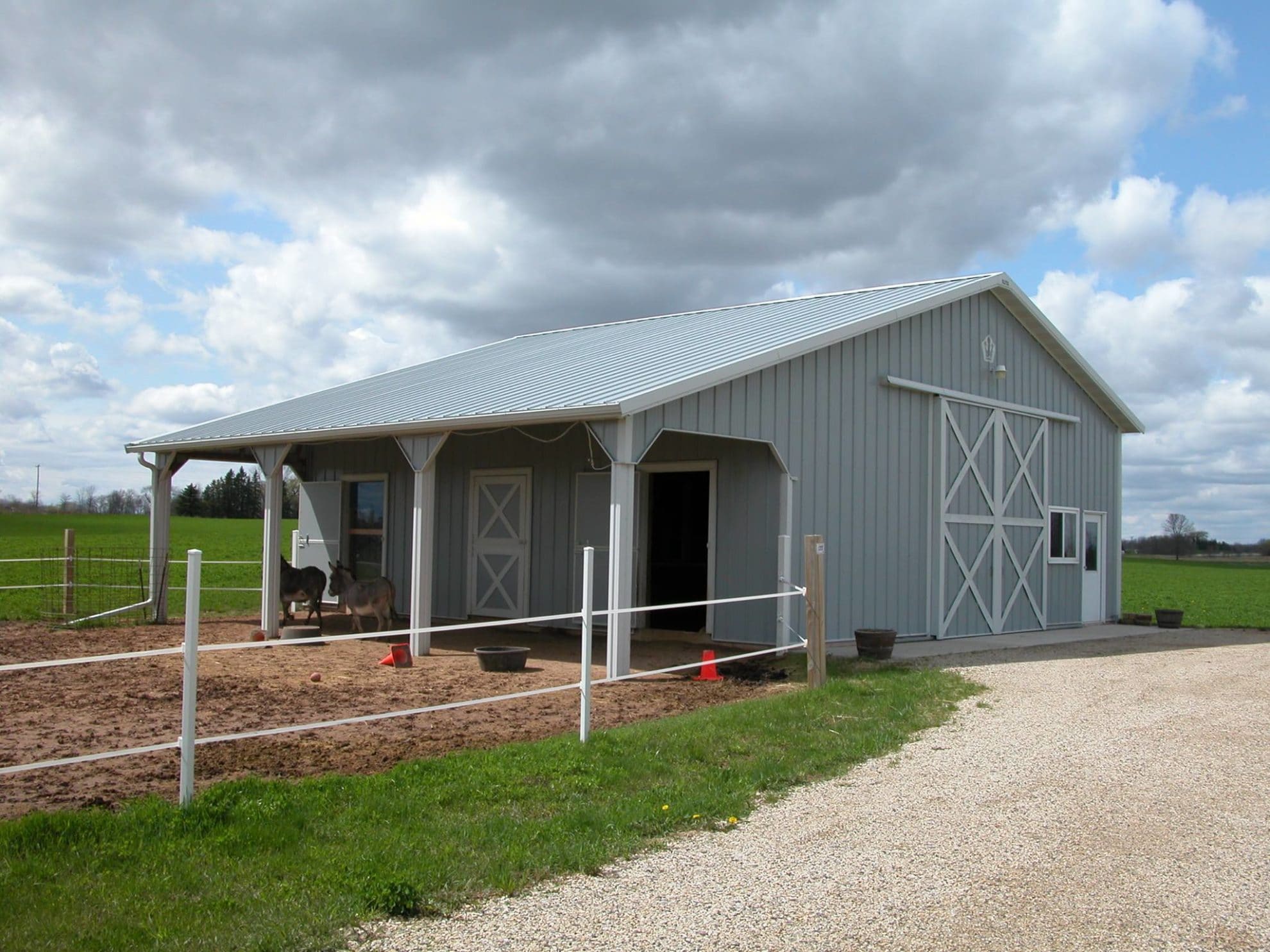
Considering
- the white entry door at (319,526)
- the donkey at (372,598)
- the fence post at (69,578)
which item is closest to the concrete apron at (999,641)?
the donkey at (372,598)

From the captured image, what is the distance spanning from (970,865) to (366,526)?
13.6 meters

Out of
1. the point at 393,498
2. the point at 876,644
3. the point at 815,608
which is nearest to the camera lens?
the point at 815,608

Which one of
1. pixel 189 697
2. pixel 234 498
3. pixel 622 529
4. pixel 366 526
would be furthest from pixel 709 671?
pixel 234 498

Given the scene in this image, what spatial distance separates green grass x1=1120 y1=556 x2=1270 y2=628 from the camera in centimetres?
2078

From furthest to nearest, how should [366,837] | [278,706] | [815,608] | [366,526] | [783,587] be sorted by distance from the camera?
[366,526], [783,587], [815,608], [278,706], [366,837]

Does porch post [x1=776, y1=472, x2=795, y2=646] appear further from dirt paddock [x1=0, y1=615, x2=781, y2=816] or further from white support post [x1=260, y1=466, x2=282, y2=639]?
white support post [x1=260, y1=466, x2=282, y2=639]

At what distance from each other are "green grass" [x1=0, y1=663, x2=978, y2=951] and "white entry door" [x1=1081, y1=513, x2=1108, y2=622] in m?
11.9

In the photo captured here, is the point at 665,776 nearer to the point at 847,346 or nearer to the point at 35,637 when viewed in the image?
the point at 847,346

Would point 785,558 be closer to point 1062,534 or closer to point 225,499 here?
point 1062,534

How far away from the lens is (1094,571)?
60.1ft

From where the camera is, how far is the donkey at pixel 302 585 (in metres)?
14.9

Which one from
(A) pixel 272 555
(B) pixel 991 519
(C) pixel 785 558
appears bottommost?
(A) pixel 272 555

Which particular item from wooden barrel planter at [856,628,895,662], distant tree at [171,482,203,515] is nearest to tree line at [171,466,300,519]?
distant tree at [171,482,203,515]

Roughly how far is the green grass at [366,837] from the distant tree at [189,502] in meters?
58.0
